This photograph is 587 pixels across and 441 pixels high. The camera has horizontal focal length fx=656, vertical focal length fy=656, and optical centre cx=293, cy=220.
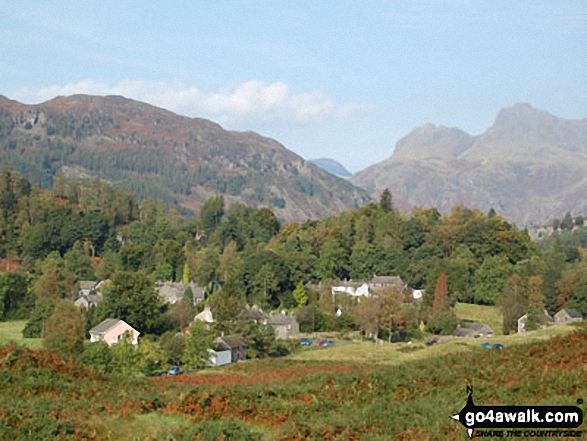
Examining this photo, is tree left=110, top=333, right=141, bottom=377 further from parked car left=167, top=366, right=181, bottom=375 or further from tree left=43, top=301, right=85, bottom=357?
tree left=43, top=301, right=85, bottom=357

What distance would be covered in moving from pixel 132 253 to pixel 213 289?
12681 mm

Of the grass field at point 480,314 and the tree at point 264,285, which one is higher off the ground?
the tree at point 264,285

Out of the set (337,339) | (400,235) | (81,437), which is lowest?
(337,339)

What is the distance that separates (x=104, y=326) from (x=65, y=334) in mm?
11752

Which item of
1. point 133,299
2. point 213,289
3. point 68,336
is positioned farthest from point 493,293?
point 68,336

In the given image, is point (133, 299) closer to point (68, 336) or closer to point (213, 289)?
point (68, 336)

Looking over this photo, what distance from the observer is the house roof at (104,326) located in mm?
56156

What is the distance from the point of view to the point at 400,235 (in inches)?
3533

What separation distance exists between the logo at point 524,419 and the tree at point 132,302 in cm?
4877

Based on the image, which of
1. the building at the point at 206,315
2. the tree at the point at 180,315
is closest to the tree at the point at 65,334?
the tree at the point at 180,315

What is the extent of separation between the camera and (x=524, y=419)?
12.7 metres

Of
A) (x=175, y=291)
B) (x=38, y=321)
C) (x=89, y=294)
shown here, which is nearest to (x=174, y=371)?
(x=38, y=321)

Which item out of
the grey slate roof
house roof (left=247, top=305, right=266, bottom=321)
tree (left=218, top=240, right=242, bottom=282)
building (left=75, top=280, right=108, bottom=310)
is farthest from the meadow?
tree (left=218, top=240, right=242, bottom=282)

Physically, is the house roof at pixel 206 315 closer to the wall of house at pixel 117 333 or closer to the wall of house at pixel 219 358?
the wall of house at pixel 117 333
